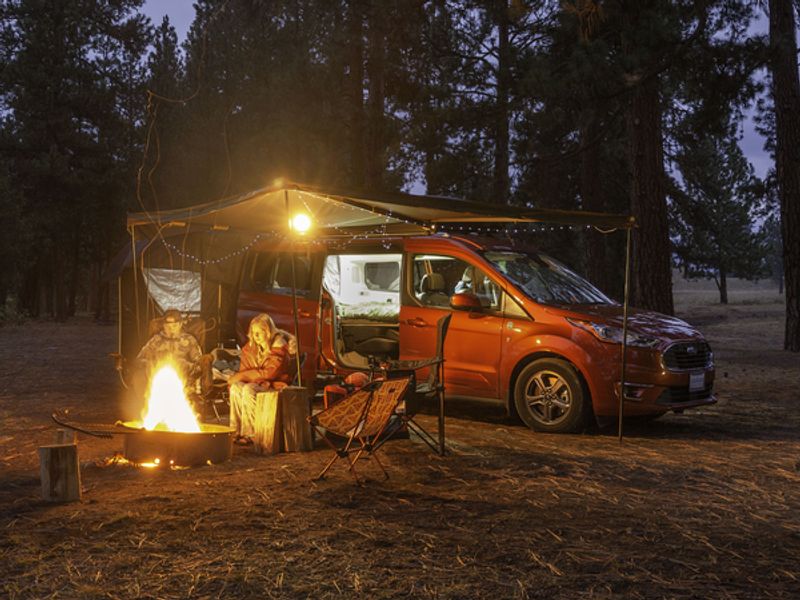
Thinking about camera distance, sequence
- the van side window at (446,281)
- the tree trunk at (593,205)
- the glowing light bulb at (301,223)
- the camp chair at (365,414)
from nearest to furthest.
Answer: the camp chair at (365,414) < the van side window at (446,281) < the glowing light bulb at (301,223) < the tree trunk at (593,205)

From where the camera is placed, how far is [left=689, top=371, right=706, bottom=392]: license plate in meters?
8.76

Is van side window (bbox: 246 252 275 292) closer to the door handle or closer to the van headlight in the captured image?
the door handle

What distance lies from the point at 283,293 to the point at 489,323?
9.57 ft

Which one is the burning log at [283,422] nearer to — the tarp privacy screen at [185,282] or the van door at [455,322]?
the van door at [455,322]

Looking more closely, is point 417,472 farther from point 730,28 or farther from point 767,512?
point 730,28

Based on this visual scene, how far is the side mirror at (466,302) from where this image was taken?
30.4 ft

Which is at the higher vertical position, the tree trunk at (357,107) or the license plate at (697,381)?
the tree trunk at (357,107)

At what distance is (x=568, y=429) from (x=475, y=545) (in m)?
3.98

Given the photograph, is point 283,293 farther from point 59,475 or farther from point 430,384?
point 59,475

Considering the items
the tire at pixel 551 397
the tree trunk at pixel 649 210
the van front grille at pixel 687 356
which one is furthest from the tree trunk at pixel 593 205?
the tire at pixel 551 397

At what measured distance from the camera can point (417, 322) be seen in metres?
9.86

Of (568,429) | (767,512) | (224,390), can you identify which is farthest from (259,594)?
(224,390)

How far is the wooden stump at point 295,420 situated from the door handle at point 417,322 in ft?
7.16

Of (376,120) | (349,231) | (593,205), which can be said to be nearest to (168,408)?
(349,231)
